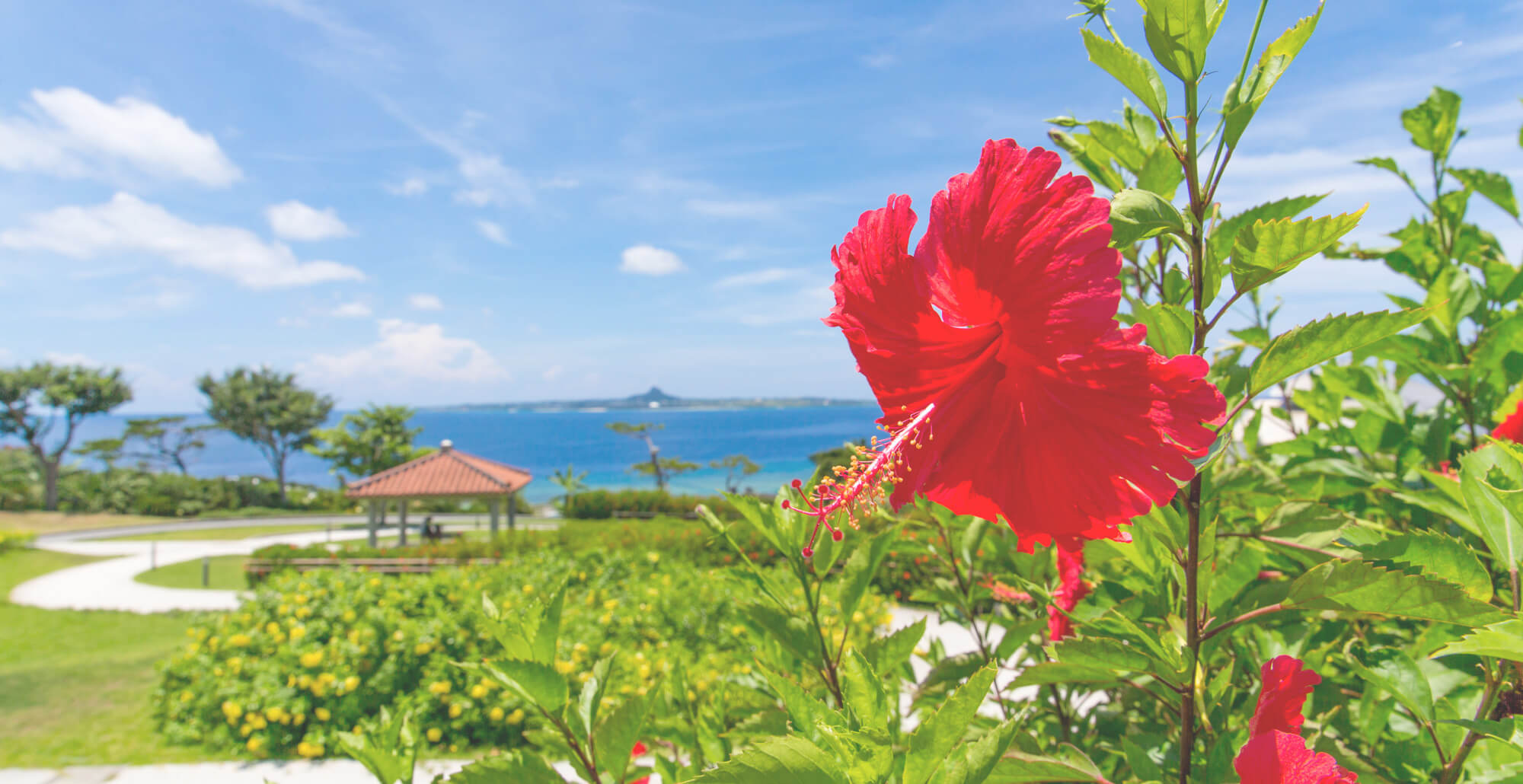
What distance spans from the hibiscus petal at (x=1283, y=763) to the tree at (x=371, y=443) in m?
23.6

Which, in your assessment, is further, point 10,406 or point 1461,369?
point 10,406

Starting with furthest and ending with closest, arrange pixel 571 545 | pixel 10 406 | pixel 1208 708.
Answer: pixel 10 406, pixel 571 545, pixel 1208 708

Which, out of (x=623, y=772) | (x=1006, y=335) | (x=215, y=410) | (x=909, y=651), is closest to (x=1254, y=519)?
(x=909, y=651)

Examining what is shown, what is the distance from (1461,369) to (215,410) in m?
38.8

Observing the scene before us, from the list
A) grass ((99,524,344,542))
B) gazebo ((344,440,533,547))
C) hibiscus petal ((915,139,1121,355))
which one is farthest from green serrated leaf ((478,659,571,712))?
grass ((99,524,344,542))

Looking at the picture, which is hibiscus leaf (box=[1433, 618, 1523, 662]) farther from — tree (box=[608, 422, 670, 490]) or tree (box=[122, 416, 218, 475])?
tree (box=[122, 416, 218, 475])

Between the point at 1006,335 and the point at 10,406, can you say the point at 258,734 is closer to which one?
the point at 1006,335

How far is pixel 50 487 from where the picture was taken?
1000 inches

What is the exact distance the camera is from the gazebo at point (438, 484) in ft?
47.6

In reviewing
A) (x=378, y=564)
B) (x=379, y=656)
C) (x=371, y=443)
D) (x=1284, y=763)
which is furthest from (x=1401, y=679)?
(x=371, y=443)

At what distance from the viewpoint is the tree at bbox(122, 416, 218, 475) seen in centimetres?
3316

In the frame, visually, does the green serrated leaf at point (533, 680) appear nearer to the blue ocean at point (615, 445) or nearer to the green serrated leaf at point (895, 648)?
the green serrated leaf at point (895, 648)

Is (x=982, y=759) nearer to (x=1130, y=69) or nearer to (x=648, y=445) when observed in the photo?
(x=1130, y=69)

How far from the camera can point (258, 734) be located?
4.57 metres
